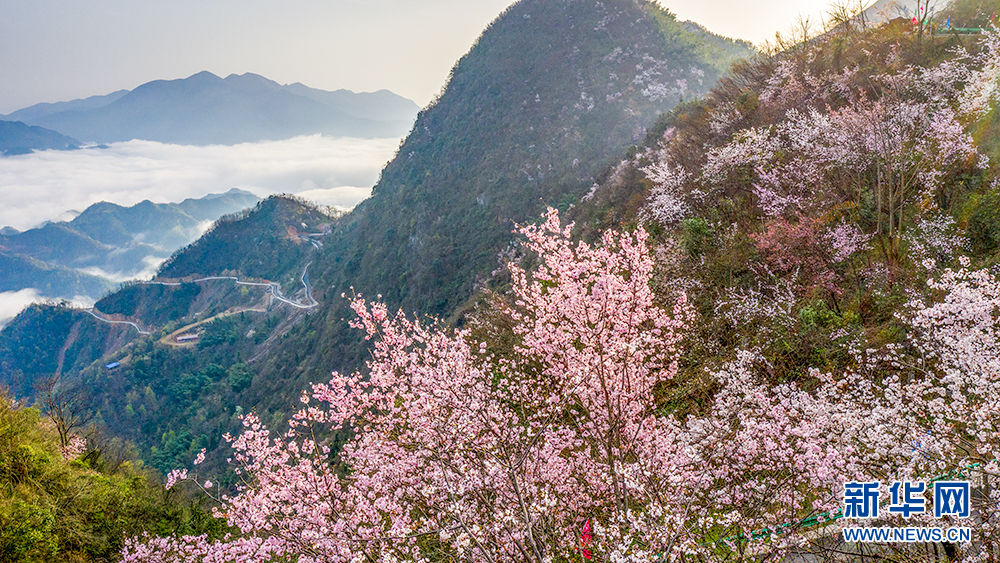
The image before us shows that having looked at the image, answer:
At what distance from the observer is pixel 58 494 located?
14.5 m

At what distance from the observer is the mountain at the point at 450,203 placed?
6103 cm

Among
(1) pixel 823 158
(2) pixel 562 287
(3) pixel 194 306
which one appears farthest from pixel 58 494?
A: (3) pixel 194 306

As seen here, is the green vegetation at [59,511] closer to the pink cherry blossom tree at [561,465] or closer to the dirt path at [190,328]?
the pink cherry blossom tree at [561,465]

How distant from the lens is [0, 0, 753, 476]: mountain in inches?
2403

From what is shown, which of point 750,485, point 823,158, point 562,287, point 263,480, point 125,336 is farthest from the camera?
point 125,336

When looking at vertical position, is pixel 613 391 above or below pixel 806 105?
below

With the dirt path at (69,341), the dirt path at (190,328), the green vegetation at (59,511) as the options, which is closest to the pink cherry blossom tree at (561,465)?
the green vegetation at (59,511)

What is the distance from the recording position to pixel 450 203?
235ft

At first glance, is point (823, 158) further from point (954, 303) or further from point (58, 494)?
point (58, 494)

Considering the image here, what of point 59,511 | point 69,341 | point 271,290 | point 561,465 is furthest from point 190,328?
point 561,465

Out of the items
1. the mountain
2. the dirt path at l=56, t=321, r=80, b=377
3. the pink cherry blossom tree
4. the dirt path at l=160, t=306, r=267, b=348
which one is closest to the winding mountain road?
the mountain

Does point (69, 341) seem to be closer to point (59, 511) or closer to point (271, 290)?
point (271, 290)

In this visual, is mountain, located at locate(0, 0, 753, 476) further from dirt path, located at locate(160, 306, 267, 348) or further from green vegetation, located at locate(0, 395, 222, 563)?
green vegetation, located at locate(0, 395, 222, 563)

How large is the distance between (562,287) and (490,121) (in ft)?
228
